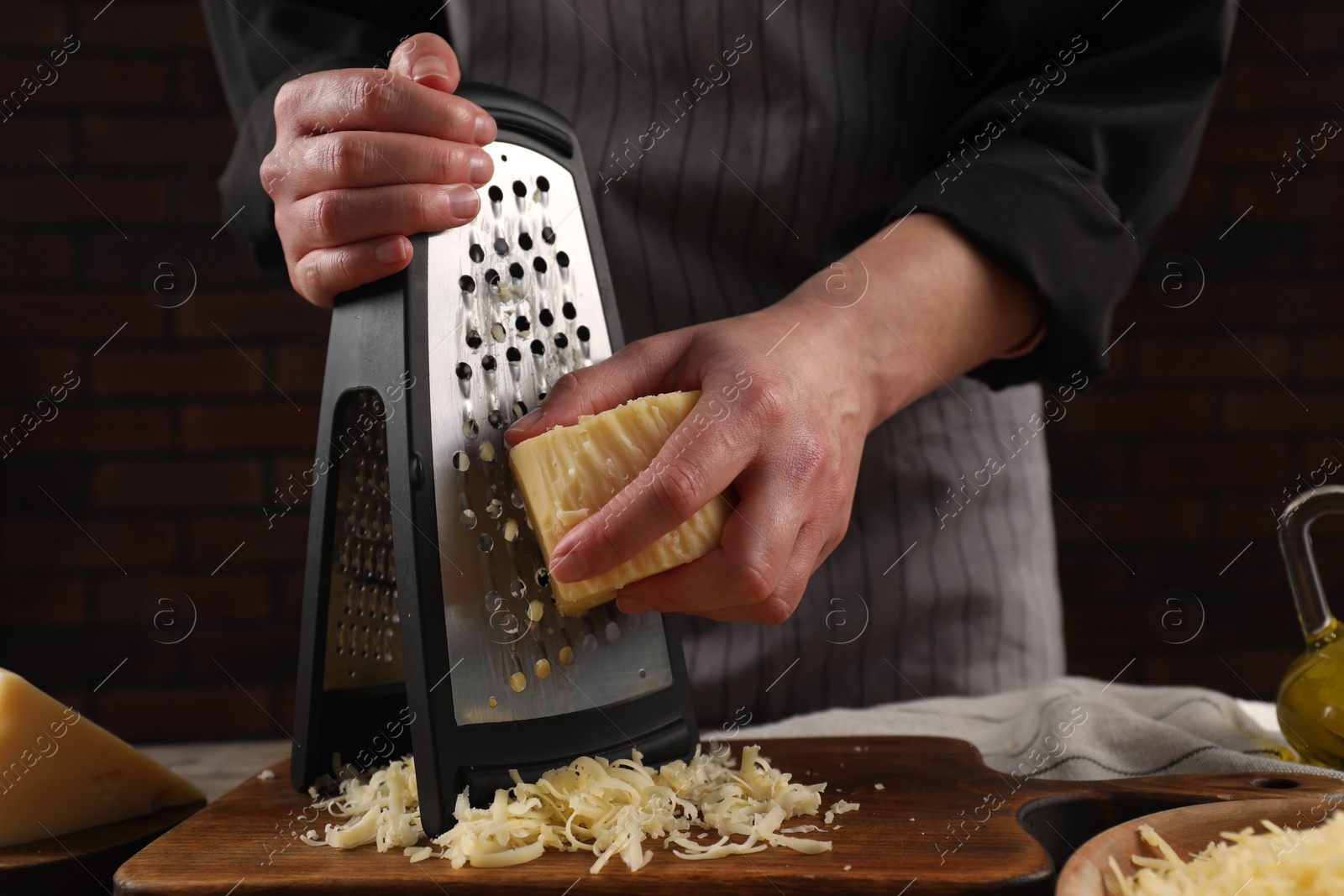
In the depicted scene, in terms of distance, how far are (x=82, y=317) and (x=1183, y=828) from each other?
2.16m

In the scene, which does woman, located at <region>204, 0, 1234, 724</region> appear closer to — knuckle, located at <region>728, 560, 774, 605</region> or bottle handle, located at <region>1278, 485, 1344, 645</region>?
knuckle, located at <region>728, 560, 774, 605</region>

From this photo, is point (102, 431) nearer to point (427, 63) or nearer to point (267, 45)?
point (267, 45)

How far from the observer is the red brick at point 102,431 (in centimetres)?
206

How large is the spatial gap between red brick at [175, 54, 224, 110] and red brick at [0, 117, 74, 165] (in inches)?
9.1

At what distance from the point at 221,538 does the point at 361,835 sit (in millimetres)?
1697

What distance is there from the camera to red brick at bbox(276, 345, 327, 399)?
82.7 inches

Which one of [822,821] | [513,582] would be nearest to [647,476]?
[513,582]

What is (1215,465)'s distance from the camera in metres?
2.24

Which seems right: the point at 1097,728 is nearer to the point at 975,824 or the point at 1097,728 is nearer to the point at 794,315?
the point at 975,824

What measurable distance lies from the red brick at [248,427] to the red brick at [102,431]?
55mm

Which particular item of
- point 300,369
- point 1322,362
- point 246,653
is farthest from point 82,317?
point 1322,362

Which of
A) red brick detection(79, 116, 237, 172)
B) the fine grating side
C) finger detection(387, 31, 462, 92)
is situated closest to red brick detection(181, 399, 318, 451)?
red brick detection(79, 116, 237, 172)

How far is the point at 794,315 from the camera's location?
0.71 metres

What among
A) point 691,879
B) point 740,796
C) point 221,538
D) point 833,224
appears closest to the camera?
point 691,879
